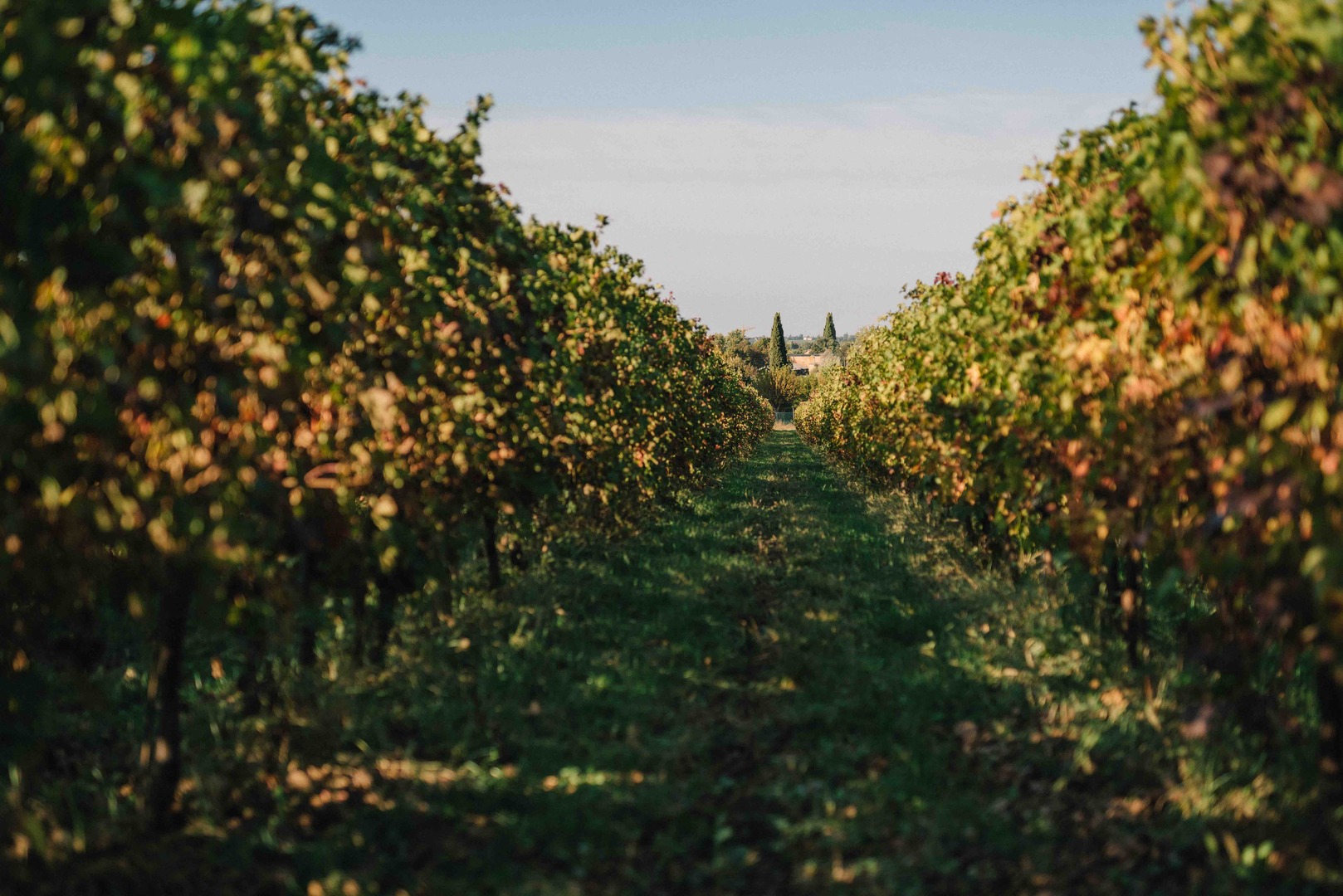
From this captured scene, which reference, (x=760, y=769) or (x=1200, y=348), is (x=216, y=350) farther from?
(x=1200, y=348)

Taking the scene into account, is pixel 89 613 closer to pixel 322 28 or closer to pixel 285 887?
pixel 285 887

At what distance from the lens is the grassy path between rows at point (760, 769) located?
3.78 metres

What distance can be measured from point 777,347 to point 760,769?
384 feet

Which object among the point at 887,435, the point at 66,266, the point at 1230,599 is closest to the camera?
the point at 66,266

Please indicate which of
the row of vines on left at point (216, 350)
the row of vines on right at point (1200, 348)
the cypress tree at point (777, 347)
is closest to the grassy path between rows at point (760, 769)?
the row of vines on right at point (1200, 348)

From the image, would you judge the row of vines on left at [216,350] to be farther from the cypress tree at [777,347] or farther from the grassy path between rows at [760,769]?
the cypress tree at [777,347]

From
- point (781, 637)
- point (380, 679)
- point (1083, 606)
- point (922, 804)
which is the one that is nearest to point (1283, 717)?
point (922, 804)

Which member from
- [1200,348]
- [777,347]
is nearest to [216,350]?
[1200,348]

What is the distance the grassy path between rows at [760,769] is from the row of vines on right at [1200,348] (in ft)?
2.11

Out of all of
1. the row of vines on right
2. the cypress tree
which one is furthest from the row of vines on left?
the cypress tree

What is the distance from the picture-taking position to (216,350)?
11.6 ft

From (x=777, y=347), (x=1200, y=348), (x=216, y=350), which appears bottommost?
(x=1200, y=348)

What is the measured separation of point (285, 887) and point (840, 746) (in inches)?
116

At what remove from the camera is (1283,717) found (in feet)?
14.4
